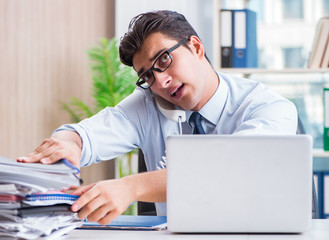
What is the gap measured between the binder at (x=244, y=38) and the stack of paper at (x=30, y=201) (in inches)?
85.2

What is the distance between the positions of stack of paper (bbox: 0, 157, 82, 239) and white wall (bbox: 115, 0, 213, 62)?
2.67m

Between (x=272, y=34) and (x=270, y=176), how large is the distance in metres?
2.64

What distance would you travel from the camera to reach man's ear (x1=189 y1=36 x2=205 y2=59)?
5.62ft

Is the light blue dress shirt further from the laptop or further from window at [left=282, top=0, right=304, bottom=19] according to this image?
window at [left=282, top=0, right=304, bottom=19]

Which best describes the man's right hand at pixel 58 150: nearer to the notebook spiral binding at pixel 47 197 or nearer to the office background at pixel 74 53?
the notebook spiral binding at pixel 47 197

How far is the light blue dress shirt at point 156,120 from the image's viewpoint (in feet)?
5.13

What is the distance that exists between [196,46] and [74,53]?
2111 mm

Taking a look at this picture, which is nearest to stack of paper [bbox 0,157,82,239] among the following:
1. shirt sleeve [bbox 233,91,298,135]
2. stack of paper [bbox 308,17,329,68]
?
shirt sleeve [bbox 233,91,298,135]

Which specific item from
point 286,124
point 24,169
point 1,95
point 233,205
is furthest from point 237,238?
point 1,95

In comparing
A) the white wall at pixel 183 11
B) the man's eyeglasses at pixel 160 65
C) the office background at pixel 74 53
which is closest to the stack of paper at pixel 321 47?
the office background at pixel 74 53

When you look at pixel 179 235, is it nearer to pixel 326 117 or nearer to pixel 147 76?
pixel 147 76

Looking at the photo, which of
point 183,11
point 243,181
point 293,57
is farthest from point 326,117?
point 243,181

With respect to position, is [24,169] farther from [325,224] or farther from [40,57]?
[40,57]

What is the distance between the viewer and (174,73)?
1.60 meters
